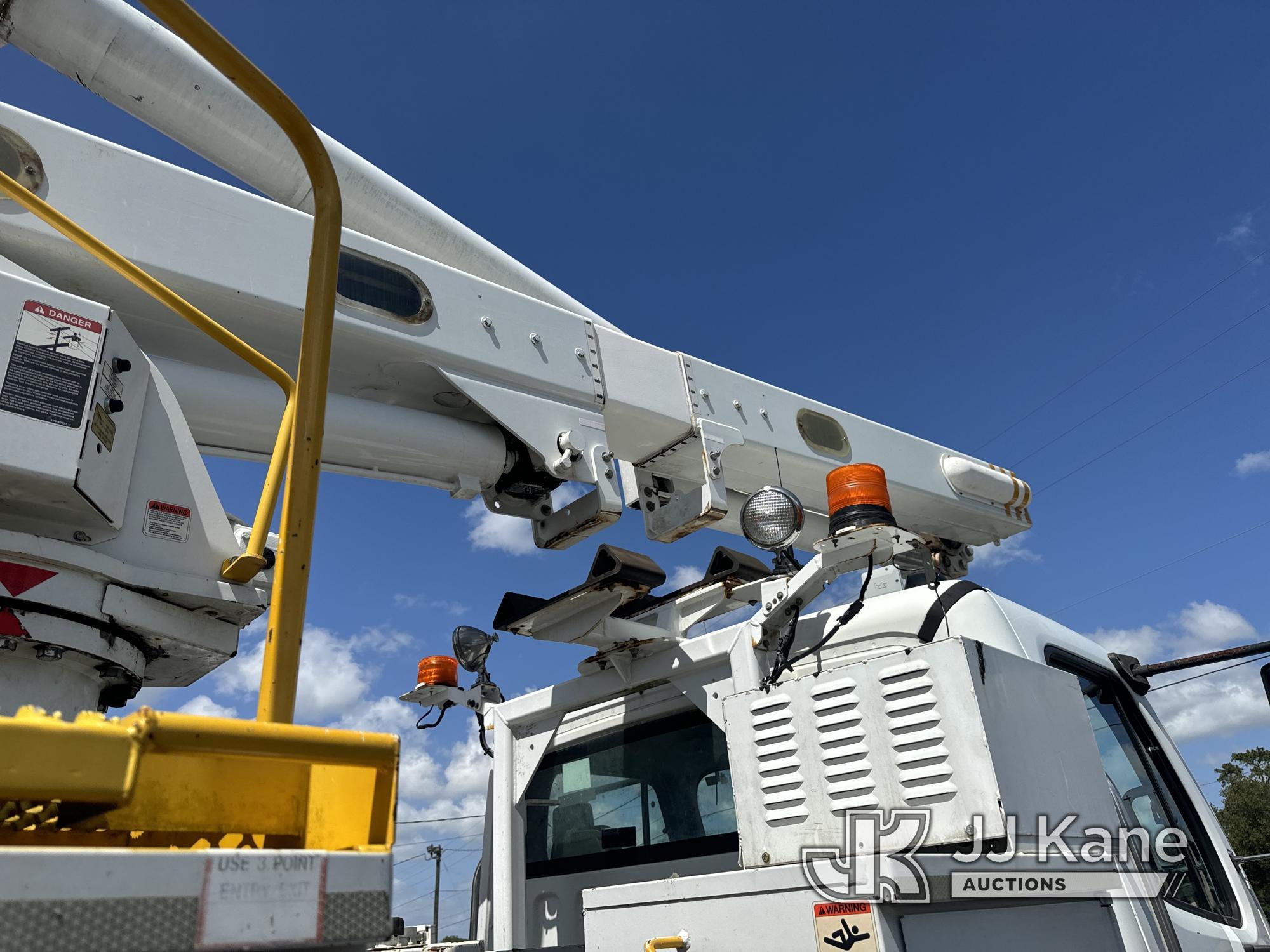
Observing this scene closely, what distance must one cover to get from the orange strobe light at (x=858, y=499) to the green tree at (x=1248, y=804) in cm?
3297

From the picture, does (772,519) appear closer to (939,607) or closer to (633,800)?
(939,607)

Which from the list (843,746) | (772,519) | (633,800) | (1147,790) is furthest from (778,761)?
(1147,790)

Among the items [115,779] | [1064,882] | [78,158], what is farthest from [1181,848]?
[78,158]

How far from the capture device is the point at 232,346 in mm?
2148

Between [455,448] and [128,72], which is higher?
[128,72]

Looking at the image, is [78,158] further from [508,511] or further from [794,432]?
[794,432]

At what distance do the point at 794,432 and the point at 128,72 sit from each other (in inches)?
111

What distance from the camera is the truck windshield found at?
3.46m

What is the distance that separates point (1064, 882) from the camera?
267 centimetres

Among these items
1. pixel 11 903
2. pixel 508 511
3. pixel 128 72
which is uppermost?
pixel 128 72

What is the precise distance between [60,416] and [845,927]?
210 centimetres

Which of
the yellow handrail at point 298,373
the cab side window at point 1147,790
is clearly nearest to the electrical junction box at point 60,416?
the yellow handrail at point 298,373

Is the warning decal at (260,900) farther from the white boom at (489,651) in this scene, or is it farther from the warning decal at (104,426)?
the warning decal at (104,426)

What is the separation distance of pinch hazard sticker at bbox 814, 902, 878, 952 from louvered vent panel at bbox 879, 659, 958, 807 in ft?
1.33
